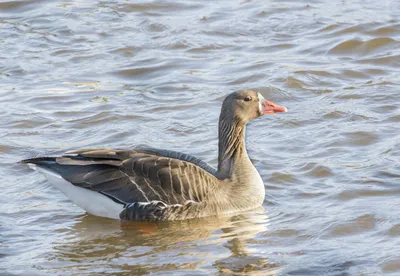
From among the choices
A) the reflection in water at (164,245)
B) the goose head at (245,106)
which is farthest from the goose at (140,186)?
the goose head at (245,106)

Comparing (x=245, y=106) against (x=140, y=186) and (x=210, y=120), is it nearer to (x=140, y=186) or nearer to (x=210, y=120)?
(x=140, y=186)

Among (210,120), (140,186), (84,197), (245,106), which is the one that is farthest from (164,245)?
(210,120)

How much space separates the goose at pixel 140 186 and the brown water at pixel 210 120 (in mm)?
184

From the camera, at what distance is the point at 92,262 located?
9039 millimetres

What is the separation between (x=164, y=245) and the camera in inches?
376

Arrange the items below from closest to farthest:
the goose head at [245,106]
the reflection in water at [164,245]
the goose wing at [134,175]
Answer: the reflection in water at [164,245] → the goose wing at [134,175] → the goose head at [245,106]

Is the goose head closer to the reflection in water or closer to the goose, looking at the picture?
the goose

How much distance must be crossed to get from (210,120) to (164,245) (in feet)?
12.6

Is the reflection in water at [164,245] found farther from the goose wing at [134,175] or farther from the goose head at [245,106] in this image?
the goose head at [245,106]

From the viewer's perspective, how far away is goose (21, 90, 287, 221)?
33.7 feet

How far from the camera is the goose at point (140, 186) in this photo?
10273mm

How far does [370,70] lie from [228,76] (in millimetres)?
2251

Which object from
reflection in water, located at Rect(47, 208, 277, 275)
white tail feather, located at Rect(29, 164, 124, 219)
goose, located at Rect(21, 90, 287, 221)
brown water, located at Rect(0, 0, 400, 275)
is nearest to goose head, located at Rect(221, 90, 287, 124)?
goose, located at Rect(21, 90, 287, 221)

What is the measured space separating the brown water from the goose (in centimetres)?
18
